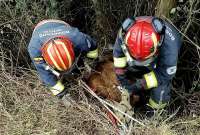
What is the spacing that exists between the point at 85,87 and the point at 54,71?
0.54 m

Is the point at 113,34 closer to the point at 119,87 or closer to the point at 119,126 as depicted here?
the point at 119,87

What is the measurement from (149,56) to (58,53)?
102cm

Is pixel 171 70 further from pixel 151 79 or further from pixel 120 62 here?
pixel 120 62

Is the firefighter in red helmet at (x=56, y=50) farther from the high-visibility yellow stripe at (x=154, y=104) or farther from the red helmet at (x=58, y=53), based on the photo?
the high-visibility yellow stripe at (x=154, y=104)

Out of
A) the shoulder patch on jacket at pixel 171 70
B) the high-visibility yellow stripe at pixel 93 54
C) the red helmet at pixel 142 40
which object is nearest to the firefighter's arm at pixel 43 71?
the high-visibility yellow stripe at pixel 93 54

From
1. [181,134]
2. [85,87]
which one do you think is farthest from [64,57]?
[181,134]

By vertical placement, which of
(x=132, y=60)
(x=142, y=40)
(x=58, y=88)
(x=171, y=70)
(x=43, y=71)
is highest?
(x=142, y=40)

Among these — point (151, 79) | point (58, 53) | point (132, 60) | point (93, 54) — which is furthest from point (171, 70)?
point (58, 53)

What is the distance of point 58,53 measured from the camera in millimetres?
5336

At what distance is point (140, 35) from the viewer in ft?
16.5

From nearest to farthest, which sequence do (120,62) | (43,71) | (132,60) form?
(132,60)
(120,62)
(43,71)

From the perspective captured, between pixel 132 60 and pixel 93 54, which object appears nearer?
pixel 132 60

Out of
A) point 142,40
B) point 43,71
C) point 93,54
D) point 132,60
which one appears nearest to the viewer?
point 142,40

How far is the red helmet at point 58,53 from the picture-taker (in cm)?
535
